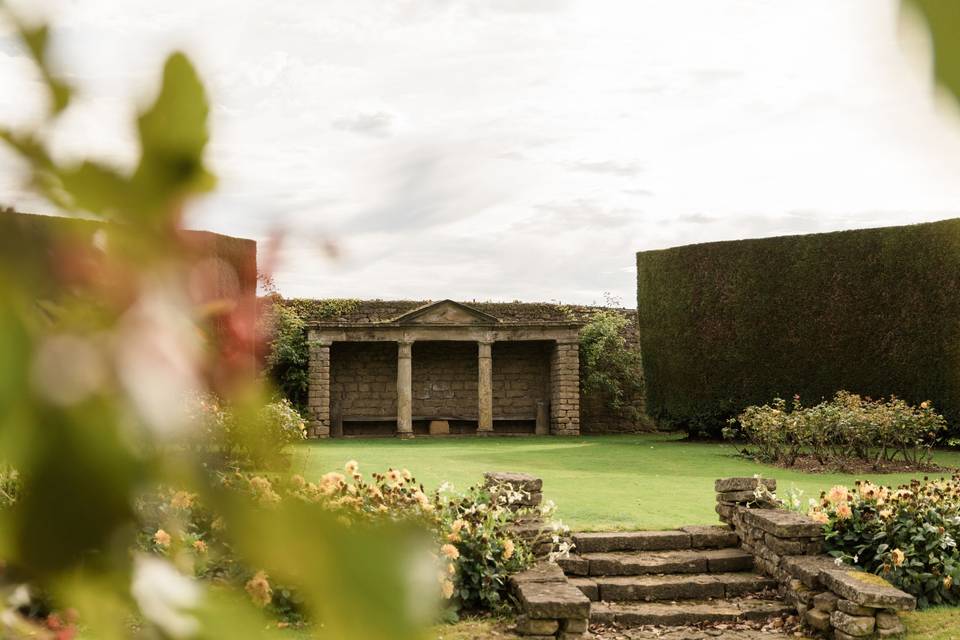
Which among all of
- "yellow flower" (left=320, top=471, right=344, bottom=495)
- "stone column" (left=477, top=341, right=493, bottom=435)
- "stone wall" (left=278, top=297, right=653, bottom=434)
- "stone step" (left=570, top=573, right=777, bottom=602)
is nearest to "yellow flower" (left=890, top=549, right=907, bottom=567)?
"stone step" (left=570, top=573, right=777, bottom=602)

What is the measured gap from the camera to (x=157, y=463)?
0.27 m

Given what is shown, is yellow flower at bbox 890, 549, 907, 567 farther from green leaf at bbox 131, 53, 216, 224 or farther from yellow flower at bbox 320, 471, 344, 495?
green leaf at bbox 131, 53, 216, 224

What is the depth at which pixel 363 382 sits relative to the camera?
22.9 m

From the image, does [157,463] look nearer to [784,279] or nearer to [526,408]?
[784,279]

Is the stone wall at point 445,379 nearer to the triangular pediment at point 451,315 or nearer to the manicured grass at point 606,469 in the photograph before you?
the triangular pediment at point 451,315

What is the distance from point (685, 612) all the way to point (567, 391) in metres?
15.0

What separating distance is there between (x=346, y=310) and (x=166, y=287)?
2325 cm

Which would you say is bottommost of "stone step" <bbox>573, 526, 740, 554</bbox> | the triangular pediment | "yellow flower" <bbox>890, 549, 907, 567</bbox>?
"stone step" <bbox>573, 526, 740, 554</bbox>

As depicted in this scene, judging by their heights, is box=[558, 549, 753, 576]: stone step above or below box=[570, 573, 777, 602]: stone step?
above

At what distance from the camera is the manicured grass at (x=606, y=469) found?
9.38 meters

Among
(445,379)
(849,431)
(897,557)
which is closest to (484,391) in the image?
(445,379)

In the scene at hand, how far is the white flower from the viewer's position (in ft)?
0.91

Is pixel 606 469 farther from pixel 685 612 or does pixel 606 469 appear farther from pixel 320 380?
pixel 320 380

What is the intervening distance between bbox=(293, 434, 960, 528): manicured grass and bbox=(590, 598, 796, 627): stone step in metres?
1.34
